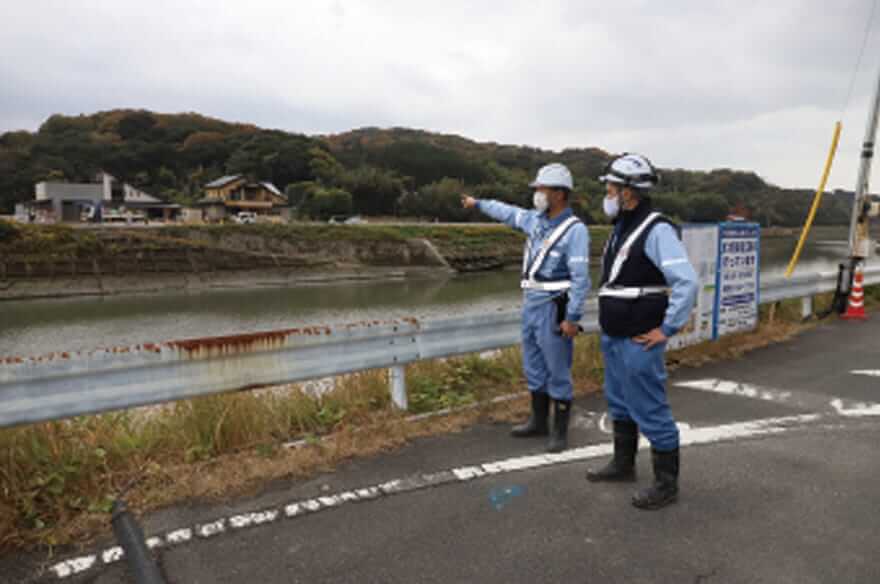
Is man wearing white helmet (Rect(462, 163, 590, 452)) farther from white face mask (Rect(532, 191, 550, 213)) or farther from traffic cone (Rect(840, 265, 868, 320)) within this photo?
traffic cone (Rect(840, 265, 868, 320))

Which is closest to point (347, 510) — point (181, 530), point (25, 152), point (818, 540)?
point (181, 530)

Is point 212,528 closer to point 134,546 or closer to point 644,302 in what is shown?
point 134,546

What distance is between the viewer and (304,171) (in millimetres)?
84625

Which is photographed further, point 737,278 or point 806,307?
point 806,307

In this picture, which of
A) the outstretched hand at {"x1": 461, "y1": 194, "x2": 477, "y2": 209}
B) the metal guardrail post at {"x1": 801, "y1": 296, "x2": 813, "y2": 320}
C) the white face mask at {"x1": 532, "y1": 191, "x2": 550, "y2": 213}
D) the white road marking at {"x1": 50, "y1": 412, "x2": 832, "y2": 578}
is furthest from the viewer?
the metal guardrail post at {"x1": 801, "y1": 296, "x2": 813, "y2": 320}

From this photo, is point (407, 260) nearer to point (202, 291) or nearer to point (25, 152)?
point (202, 291)

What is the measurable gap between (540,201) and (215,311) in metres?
26.8

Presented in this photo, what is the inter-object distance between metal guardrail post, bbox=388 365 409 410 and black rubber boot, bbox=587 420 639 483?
177 cm

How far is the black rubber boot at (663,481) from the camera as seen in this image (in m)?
3.18

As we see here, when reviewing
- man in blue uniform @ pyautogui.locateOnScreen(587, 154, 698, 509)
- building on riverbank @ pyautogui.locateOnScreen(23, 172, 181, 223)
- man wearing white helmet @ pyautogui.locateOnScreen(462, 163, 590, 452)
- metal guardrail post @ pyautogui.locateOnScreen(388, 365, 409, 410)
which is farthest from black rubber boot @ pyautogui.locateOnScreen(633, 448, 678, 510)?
building on riverbank @ pyautogui.locateOnScreen(23, 172, 181, 223)

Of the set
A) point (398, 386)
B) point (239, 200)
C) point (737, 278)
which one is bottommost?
point (398, 386)

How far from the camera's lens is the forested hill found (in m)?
71.7

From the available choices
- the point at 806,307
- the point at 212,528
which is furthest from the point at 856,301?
the point at 212,528

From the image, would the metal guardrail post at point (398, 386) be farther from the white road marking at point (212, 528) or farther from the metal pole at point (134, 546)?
the metal pole at point (134, 546)
